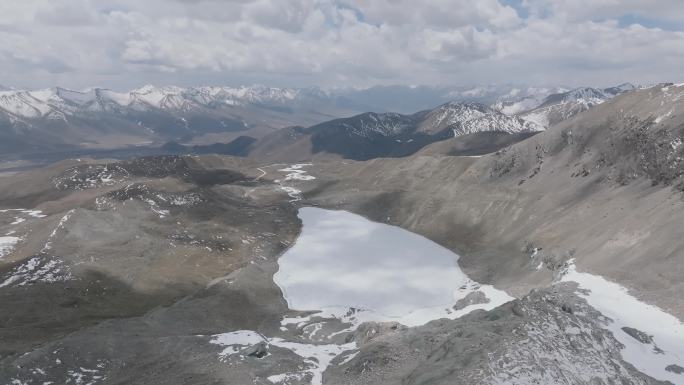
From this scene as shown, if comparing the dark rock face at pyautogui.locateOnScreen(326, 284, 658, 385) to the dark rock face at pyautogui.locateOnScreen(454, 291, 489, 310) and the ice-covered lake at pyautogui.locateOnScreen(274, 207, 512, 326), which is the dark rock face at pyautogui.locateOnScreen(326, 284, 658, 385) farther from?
the ice-covered lake at pyautogui.locateOnScreen(274, 207, 512, 326)

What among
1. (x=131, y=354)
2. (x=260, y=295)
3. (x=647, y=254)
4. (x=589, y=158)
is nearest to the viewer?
(x=131, y=354)

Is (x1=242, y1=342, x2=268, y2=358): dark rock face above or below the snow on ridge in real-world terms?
below

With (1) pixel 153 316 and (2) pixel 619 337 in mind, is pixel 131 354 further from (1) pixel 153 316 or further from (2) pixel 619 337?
(2) pixel 619 337

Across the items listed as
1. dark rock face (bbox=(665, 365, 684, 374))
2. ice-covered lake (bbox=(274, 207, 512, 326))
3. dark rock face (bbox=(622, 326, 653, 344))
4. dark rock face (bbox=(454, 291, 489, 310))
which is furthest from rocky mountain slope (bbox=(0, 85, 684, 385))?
ice-covered lake (bbox=(274, 207, 512, 326))

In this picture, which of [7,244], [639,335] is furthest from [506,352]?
[7,244]

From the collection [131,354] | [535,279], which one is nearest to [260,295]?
[131,354]

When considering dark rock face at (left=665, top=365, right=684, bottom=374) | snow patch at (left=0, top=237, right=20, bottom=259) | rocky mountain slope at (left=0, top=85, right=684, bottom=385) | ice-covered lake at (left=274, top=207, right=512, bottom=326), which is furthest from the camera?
snow patch at (left=0, top=237, right=20, bottom=259)

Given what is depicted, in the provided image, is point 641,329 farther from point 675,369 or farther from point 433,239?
point 433,239

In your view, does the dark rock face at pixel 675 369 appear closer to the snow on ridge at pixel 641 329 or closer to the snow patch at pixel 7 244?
the snow on ridge at pixel 641 329
